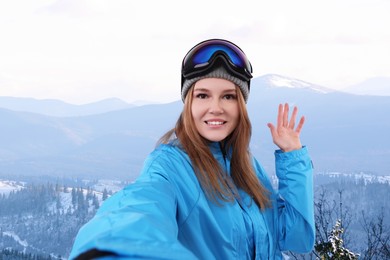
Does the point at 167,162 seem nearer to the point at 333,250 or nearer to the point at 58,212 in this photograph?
the point at 333,250

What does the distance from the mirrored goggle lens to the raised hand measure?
1.77 ft

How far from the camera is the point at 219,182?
7.98 ft

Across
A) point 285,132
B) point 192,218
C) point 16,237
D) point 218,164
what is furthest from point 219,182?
point 16,237

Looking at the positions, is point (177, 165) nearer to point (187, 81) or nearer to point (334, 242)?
point (187, 81)

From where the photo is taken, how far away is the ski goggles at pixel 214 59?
2.56 meters

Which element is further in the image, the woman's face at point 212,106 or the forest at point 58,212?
the forest at point 58,212

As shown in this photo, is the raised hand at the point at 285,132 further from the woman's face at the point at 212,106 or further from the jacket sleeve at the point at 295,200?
the woman's face at the point at 212,106

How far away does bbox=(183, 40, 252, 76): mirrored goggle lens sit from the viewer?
2.58 metres

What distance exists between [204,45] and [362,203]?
550ft

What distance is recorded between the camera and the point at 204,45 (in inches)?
106

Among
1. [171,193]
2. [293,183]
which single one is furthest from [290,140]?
[171,193]

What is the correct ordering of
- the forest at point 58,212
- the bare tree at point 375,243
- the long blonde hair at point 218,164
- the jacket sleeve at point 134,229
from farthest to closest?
the forest at point 58,212
the bare tree at point 375,243
the long blonde hair at point 218,164
the jacket sleeve at point 134,229

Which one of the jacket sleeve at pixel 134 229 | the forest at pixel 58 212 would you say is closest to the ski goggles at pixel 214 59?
the jacket sleeve at pixel 134 229

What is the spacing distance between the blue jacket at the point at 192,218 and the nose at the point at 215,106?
0.19 m
